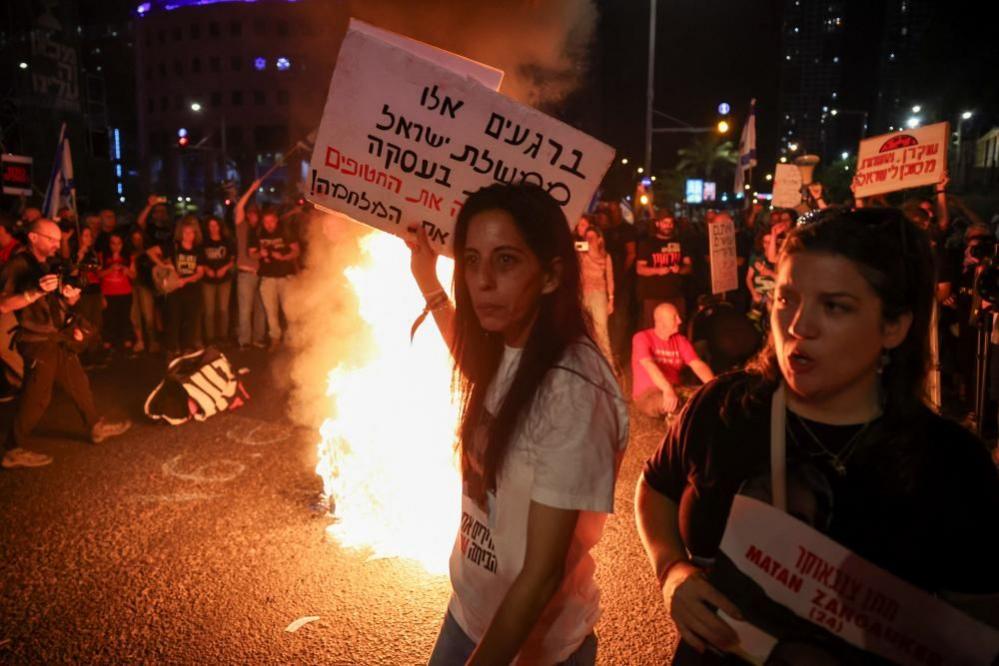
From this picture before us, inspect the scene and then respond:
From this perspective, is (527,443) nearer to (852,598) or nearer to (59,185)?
(852,598)

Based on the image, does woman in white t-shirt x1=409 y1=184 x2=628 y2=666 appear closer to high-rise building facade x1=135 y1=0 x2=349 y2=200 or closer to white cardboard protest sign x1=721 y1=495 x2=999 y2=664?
white cardboard protest sign x1=721 y1=495 x2=999 y2=664

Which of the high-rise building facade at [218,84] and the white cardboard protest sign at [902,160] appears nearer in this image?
the white cardboard protest sign at [902,160]

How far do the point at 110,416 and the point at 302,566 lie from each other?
167 inches

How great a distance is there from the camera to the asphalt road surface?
3.43 meters

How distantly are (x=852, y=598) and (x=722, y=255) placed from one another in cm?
939

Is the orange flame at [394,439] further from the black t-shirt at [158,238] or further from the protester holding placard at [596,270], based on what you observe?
the black t-shirt at [158,238]

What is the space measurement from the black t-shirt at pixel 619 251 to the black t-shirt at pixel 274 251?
513 centimetres

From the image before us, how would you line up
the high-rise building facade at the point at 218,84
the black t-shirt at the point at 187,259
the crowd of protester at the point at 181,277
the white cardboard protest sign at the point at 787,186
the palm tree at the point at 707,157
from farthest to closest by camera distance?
the high-rise building facade at the point at 218,84 → the palm tree at the point at 707,157 → the white cardboard protest sign at the point at 787,186 → the black t-shirt at the point at 187,259 → the crowd of protester at the point at 181,277

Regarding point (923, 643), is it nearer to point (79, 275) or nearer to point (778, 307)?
point (778, 307)

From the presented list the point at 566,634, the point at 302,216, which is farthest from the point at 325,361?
the point at 566,634

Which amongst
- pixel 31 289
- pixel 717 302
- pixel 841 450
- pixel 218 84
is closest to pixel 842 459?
pixel 841 450

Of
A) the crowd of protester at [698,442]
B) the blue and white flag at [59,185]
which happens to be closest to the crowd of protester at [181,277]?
the blue and white flag at [59,185]

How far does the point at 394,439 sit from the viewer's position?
15.8 ft

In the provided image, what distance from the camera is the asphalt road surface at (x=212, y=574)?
343 cm
